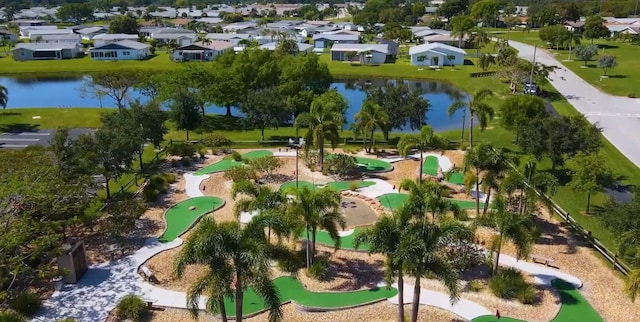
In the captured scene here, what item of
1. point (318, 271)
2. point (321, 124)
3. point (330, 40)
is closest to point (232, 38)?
point (330, 40)

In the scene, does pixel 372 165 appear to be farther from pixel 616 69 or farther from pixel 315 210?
pixel 616 69

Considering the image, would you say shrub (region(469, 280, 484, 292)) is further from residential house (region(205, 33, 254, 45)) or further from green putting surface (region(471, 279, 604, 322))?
residential house (region(205, 33, 254, 45))

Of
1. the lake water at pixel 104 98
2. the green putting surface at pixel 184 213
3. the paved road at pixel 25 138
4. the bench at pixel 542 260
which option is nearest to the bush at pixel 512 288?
the bench at pixel 542 260

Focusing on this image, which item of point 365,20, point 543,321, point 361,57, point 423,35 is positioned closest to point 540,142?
point 543,321

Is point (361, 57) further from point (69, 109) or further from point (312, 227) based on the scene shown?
point (312, 227)

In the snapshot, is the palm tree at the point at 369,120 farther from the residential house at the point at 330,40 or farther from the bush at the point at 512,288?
the residential house at the point at 330,40
